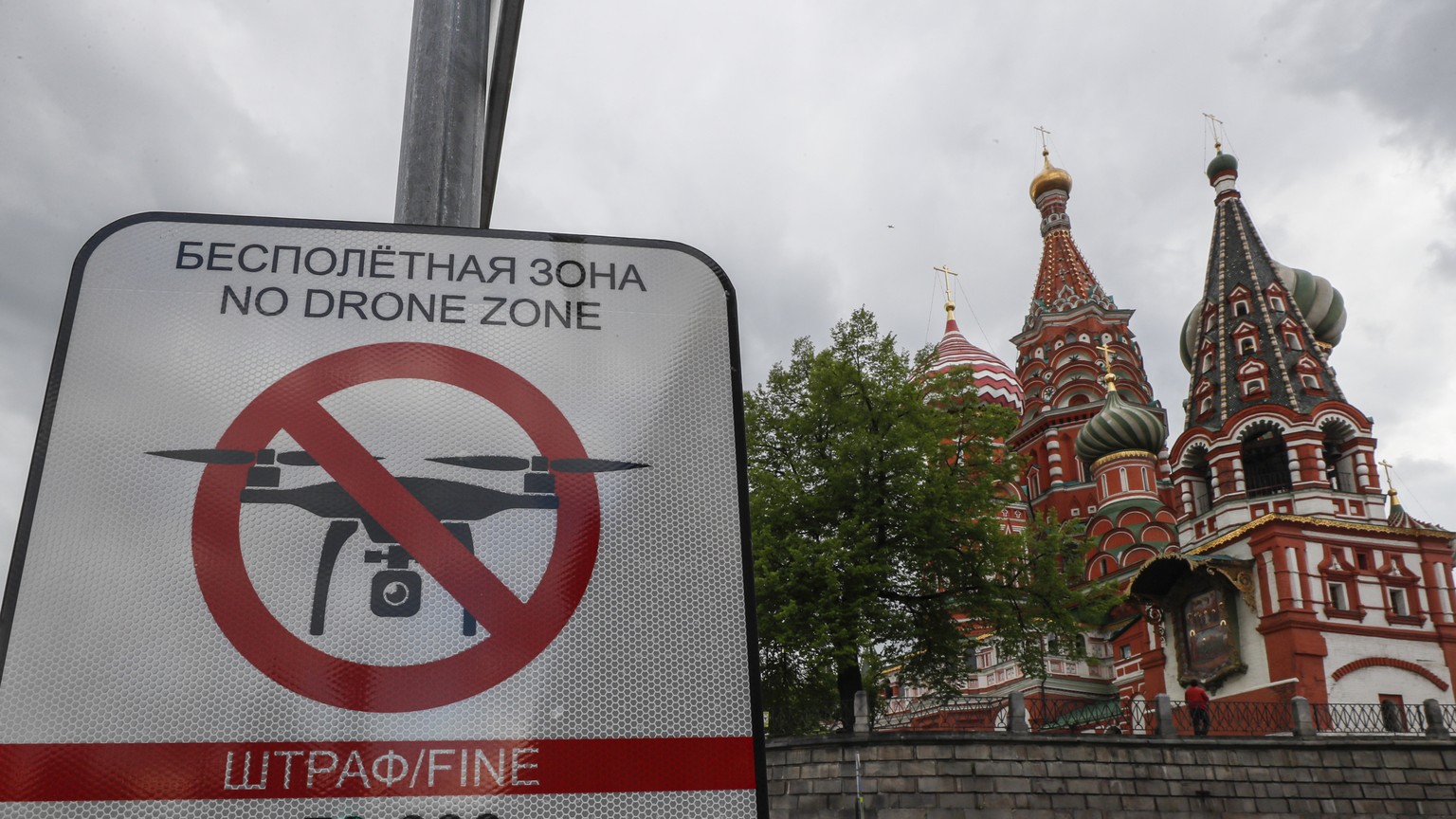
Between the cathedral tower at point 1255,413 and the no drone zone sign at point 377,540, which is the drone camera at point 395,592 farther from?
the cathedral tower at point 1255,413

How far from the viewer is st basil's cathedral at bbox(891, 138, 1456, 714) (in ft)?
95.7

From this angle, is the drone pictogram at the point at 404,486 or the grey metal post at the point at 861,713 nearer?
the drone pictogram at the point at 404,486

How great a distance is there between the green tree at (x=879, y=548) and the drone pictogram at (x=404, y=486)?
62.6 ft

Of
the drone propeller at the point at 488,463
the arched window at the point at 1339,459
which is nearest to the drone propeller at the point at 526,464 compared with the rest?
the drone propeller at the point at 488,463

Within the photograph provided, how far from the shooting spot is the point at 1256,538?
31.0 m

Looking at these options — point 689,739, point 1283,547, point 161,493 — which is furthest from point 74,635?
point 1283,547

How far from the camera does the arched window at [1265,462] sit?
32.5 m

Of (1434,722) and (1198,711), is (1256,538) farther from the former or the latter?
(1198,711)

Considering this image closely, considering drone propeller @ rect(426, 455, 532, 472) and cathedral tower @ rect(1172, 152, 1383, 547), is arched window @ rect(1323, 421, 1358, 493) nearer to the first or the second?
cathedral tower @ rect(1172, 152, 1383, 547)

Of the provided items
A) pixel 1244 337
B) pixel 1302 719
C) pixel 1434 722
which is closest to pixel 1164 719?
pixel 1302 719

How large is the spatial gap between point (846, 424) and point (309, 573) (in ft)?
72.8

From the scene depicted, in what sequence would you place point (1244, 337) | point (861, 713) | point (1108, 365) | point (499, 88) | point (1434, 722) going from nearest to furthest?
point (499, 88)
point (861, 713)
point (1434, 722)
point (1244, 337)
point (1108, 365)

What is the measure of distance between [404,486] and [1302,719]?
2453 cm

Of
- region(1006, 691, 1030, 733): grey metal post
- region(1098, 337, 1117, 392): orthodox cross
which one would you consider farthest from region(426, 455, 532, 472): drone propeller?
region(1098, 337, 1117, 392): orthodox cross
